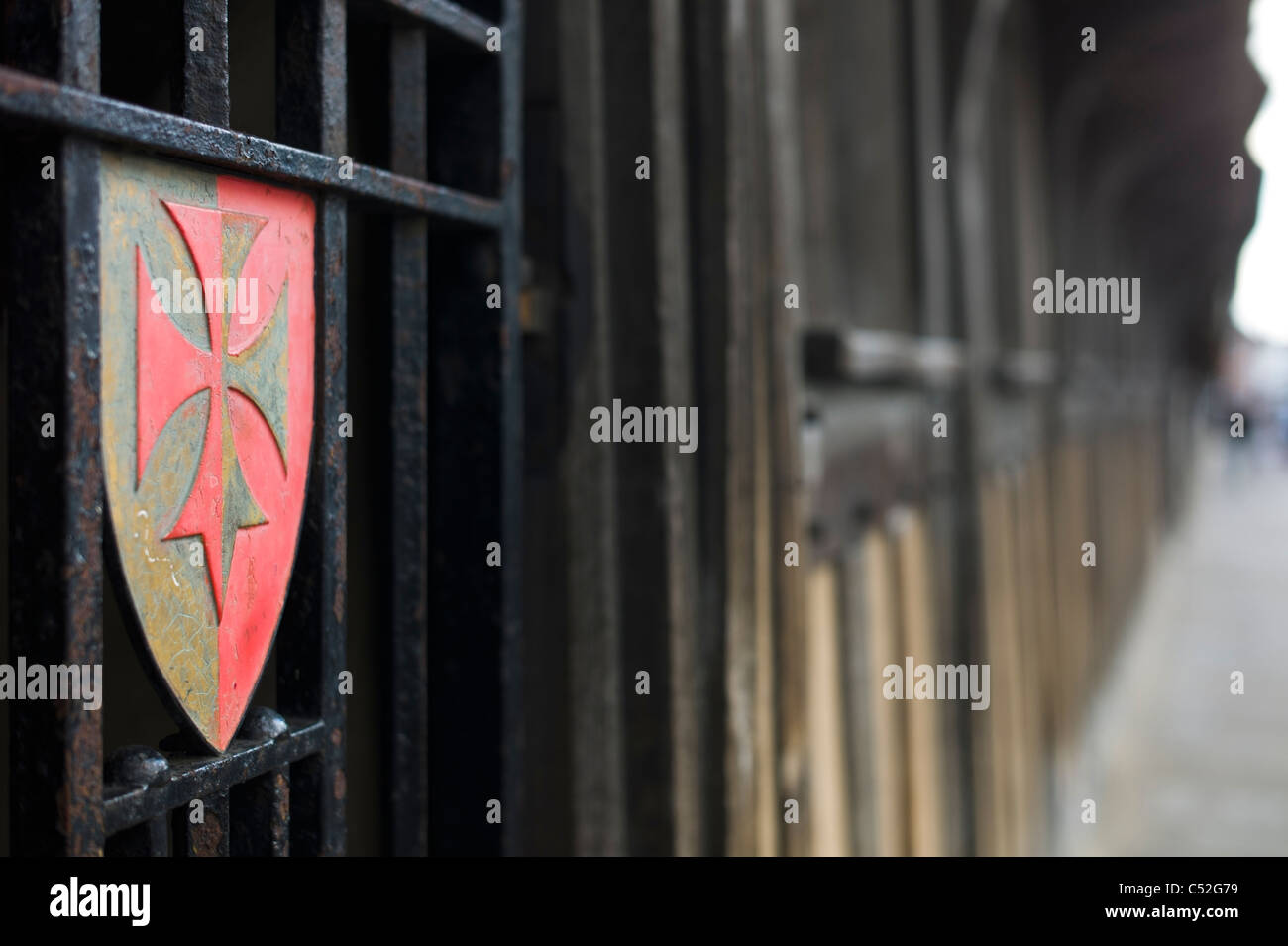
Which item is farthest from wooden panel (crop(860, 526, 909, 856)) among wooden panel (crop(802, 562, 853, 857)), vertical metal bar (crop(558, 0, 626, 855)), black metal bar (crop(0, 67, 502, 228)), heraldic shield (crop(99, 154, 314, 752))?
heraldic shield (crop(99, 154, 314, 752))

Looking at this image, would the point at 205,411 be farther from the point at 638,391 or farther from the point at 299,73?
the point at 638,391

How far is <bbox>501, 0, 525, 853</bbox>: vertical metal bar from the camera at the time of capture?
1.45 meters

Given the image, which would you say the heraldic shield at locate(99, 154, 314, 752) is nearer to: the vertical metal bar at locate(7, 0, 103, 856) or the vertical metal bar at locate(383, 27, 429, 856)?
the vertical metal bar at locate(7, 0, 103, 856)

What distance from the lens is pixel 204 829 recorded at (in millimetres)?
1056

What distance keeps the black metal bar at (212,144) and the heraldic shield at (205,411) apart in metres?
0.02

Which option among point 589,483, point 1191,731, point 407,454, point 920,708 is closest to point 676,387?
point 589,483

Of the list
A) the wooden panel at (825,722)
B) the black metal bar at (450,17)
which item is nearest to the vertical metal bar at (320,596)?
the black metal bar at (450,17)

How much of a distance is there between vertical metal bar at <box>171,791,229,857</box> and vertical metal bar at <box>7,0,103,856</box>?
0.12 meters

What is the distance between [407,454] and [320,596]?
0.20 m

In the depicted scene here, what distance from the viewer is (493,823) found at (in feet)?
4.85

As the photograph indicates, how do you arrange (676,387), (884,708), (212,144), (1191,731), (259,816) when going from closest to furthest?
(212,144) < (259,816) < (676,387) < (884,708) < (1191,731)

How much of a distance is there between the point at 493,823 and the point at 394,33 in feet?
2.54

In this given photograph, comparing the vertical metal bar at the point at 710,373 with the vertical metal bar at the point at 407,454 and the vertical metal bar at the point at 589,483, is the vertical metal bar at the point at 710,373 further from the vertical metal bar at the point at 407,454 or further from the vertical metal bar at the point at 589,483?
the vertical metal bar at the point at 407,454
